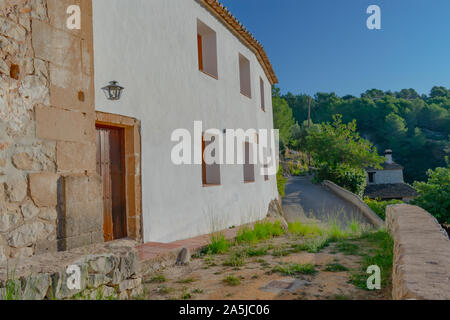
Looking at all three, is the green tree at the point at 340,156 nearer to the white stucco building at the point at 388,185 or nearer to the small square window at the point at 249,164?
the white stucco building at the point at 388,185

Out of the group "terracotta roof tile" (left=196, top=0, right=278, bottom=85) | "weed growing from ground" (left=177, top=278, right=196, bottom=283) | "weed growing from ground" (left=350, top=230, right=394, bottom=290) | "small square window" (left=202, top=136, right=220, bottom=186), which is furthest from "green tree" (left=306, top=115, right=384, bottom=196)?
"weed growing from ground" (left=177, top=278, right=196, bottom=283)

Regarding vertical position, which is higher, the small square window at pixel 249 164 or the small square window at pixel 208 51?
the small square window at pixel 208 51

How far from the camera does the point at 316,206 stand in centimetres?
1560

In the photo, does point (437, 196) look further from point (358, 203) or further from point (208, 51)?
point (208, 51)

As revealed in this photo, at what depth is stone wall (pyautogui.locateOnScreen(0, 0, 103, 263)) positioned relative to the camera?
2.87 m

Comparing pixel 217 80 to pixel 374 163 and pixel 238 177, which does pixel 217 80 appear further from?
pixel 374 163

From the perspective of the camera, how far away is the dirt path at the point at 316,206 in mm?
13138

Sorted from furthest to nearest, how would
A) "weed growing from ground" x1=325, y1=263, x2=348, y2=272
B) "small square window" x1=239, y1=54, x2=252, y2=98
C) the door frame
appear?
"small square window" x1=239, y1=54, x2=252, y2=98, the door frame, "weed growing from ground" x1=325, y1=263, x2=348, y2=272

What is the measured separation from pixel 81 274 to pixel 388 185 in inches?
1365

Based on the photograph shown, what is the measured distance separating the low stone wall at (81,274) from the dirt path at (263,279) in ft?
1.13

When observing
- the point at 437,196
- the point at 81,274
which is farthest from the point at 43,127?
the point at 437,196

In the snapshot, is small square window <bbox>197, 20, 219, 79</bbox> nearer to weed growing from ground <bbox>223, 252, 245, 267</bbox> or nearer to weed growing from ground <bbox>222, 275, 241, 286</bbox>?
weed growing from ground <bbox>223, 252, 245, 267</bbox>

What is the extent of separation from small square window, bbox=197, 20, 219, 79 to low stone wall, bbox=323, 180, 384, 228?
809 cm

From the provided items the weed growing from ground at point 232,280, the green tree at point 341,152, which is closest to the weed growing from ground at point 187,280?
the weed growing from ground at point 232,280
